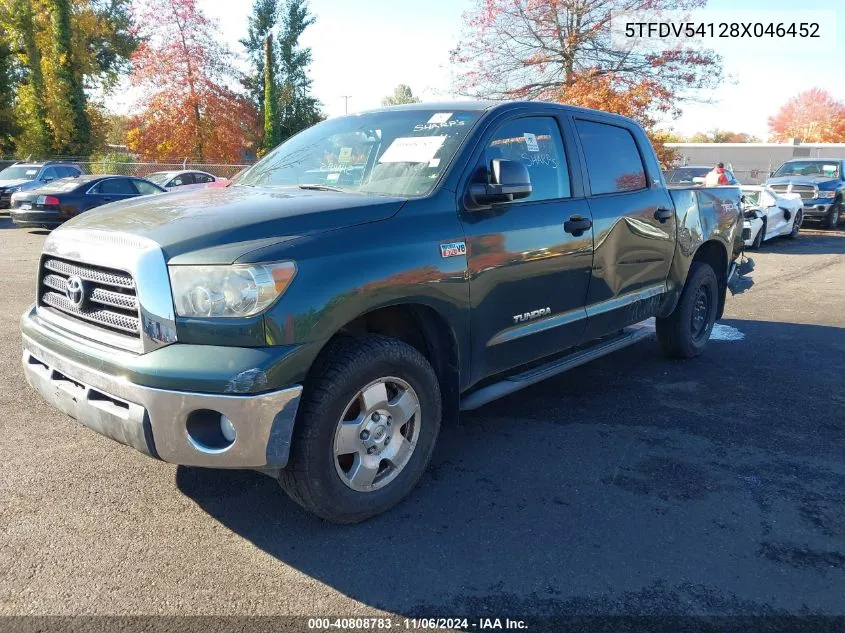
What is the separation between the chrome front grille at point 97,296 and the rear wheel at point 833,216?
762 inches

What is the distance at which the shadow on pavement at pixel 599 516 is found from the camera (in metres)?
2.63

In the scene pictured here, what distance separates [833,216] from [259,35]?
1415 inches

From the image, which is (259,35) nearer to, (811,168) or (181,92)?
(181,92)

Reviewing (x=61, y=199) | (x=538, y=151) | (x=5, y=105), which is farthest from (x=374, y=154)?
(x=5, y=105)

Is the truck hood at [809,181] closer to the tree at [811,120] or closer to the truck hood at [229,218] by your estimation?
the truck hood at [229,218]

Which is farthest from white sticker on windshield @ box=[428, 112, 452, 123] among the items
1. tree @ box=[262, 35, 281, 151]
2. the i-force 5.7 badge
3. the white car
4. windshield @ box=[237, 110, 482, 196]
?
tree @ box=[262, 35, 281, 151]

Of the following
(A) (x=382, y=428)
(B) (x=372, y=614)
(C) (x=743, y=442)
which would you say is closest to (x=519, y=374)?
(A) (x=382, y=428)

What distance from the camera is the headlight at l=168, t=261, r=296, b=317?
2.61 m

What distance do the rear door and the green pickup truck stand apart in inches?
1.0

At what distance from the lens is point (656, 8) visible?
815 inches

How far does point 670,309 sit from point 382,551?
3424mm

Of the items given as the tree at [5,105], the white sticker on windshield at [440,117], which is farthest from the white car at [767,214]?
the tree at [5,105]

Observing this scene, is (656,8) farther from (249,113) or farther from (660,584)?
(660,584)

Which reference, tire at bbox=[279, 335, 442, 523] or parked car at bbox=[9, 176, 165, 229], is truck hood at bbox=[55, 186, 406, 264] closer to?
tire at bbox=[279, 335, 442, 523]
